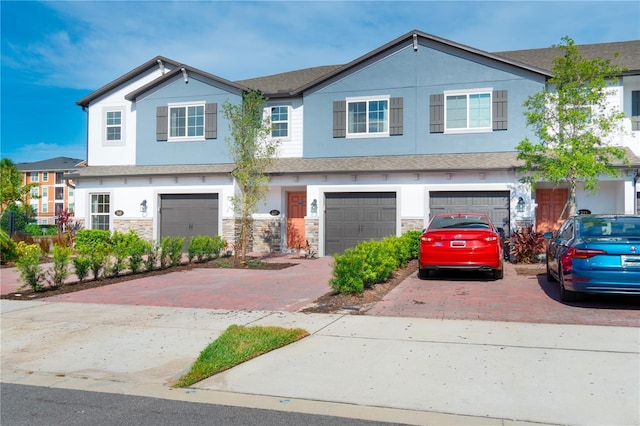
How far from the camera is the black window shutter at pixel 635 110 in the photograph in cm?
1811

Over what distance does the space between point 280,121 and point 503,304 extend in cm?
1389

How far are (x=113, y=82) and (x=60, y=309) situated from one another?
15998 mm

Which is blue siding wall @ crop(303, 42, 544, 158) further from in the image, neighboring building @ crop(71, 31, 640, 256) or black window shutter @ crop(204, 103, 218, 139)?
black window shutter @ crop(204, 103, 218, 139)

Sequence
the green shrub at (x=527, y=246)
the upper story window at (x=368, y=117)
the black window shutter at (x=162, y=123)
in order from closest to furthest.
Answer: the green shrub at (x=527, y=246) → the upper story window at (x=368, y=117) → the black window shutter at (x=162, y=123)

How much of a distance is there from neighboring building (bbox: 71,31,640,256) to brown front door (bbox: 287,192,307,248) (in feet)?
0.14

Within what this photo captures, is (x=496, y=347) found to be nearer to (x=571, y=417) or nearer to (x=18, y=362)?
(x=571, y=417)

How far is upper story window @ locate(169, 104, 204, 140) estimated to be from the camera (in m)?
22.1

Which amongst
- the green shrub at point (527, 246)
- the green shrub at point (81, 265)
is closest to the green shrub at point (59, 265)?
the green shrub at point (81, 265)

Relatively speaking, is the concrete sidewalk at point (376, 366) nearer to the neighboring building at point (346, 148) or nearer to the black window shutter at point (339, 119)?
the neighboring building at point (346, 148)

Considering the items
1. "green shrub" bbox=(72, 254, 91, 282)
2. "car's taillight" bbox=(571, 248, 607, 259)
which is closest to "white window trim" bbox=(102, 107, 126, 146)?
"green shrub" bbox=(72, 254, 91, 282)

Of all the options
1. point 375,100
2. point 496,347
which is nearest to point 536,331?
point 496,347

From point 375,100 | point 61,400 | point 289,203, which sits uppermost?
point 375,100

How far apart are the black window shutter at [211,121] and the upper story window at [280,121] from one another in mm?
2315

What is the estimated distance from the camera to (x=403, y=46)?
19.8 meters
